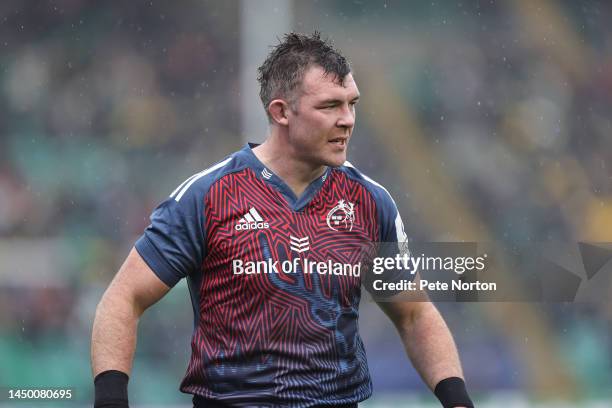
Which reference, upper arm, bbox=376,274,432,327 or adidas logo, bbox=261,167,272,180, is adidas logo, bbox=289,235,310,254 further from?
upper arm, bbox=376,274,432,327

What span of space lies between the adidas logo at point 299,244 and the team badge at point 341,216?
0.11 m

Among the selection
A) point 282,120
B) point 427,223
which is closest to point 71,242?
point 427,223

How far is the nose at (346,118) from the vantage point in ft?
11.6

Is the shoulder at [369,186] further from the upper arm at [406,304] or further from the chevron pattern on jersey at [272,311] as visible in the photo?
the upper arm at [406,304]

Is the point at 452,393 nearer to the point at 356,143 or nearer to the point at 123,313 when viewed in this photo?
the point at 123,313

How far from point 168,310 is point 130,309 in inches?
178

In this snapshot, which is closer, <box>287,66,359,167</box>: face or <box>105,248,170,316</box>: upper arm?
<box>105,248,170,316</box>: upper arm

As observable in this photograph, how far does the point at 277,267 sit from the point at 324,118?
1.65 ft

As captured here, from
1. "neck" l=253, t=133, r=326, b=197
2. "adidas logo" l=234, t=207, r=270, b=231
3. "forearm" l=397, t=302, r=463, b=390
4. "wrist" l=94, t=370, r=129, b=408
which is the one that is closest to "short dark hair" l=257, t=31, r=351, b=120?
"neck" l=253, t=133, r=326, b=197

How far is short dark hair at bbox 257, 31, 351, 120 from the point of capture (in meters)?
3.59

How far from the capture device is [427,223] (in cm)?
809

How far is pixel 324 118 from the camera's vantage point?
3.55 metres

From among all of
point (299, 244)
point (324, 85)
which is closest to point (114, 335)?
point (299, 244)

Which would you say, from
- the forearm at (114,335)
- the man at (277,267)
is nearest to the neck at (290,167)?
the man at (277,267)
